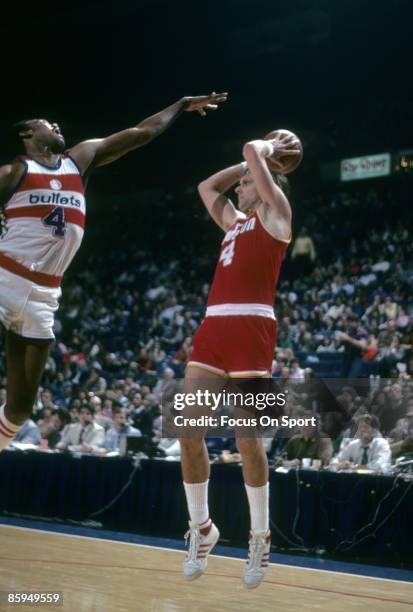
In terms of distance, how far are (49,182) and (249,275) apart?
1.13 m

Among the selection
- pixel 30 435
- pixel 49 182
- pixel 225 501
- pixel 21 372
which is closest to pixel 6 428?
pixel 21 372

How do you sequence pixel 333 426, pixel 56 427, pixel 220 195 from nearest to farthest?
pixel 220 195 → pixel 333 426 → pixel 56 427

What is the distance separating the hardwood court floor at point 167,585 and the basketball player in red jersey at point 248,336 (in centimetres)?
50

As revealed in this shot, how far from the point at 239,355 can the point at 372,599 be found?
1.99 m

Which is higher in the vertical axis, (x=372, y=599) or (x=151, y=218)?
(x=151, y=218)

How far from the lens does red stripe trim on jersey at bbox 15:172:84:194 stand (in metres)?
4.28

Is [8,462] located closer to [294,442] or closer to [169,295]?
[294,442]

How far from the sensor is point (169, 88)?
1866 cm

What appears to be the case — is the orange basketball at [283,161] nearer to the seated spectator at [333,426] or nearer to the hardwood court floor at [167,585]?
the hardwood court floor at [167,585]

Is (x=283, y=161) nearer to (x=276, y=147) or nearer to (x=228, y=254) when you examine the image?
(x=276, y=147)

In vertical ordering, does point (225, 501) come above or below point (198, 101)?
below

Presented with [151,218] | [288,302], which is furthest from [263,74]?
[288,302]

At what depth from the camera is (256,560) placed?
174 inches

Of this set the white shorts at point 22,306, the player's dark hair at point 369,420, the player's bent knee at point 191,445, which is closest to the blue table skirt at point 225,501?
the player's dark hair at point 369,420
